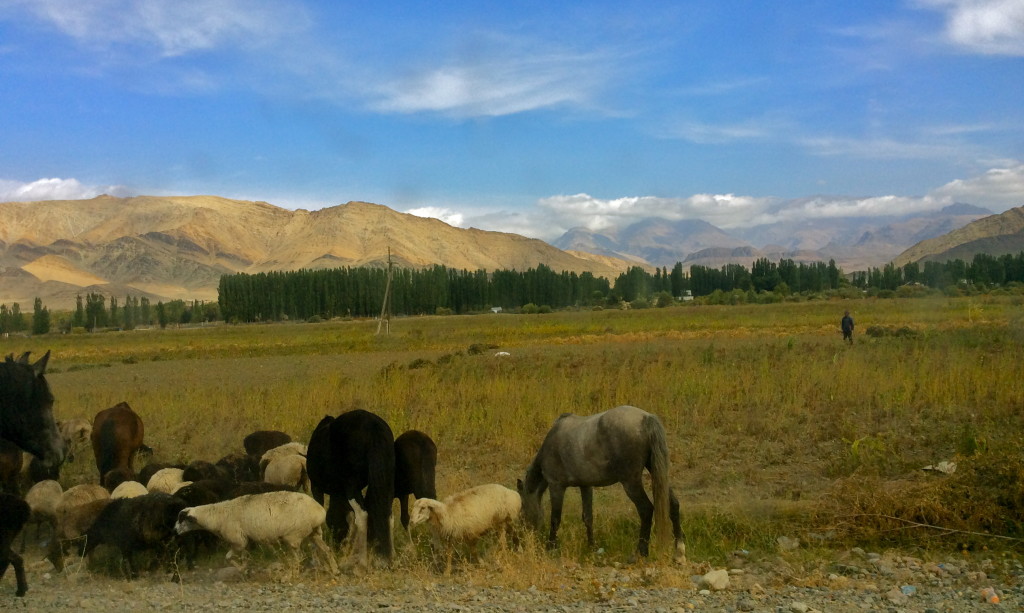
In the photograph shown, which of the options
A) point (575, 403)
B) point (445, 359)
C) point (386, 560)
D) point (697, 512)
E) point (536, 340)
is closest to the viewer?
point (386, 560)

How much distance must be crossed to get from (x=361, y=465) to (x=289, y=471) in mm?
2749

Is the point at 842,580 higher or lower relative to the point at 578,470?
lower

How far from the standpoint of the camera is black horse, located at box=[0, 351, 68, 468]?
8.64 meters

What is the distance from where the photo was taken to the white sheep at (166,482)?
1076cm

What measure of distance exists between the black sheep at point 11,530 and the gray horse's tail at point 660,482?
644 cm

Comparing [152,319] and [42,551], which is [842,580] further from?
[152,319]

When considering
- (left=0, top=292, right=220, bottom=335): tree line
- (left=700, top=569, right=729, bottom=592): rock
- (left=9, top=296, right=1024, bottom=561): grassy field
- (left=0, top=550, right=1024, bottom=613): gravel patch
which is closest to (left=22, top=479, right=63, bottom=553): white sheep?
(left=0, top=550, right=1024, bottom=613): gravel patch

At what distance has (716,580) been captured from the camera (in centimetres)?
708

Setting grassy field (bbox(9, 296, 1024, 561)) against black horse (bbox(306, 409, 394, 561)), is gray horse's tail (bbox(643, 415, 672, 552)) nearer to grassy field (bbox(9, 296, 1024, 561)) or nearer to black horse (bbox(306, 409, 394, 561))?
grassy field (bbox(9, 296, 1024, 561))

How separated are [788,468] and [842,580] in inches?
203

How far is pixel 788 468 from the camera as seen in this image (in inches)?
475

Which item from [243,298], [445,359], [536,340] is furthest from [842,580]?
[243,298]

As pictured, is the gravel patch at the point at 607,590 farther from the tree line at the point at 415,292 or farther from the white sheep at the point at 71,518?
the tree line at the point at 415,292

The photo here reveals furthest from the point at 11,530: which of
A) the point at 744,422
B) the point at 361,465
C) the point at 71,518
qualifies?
the point at 744,422
